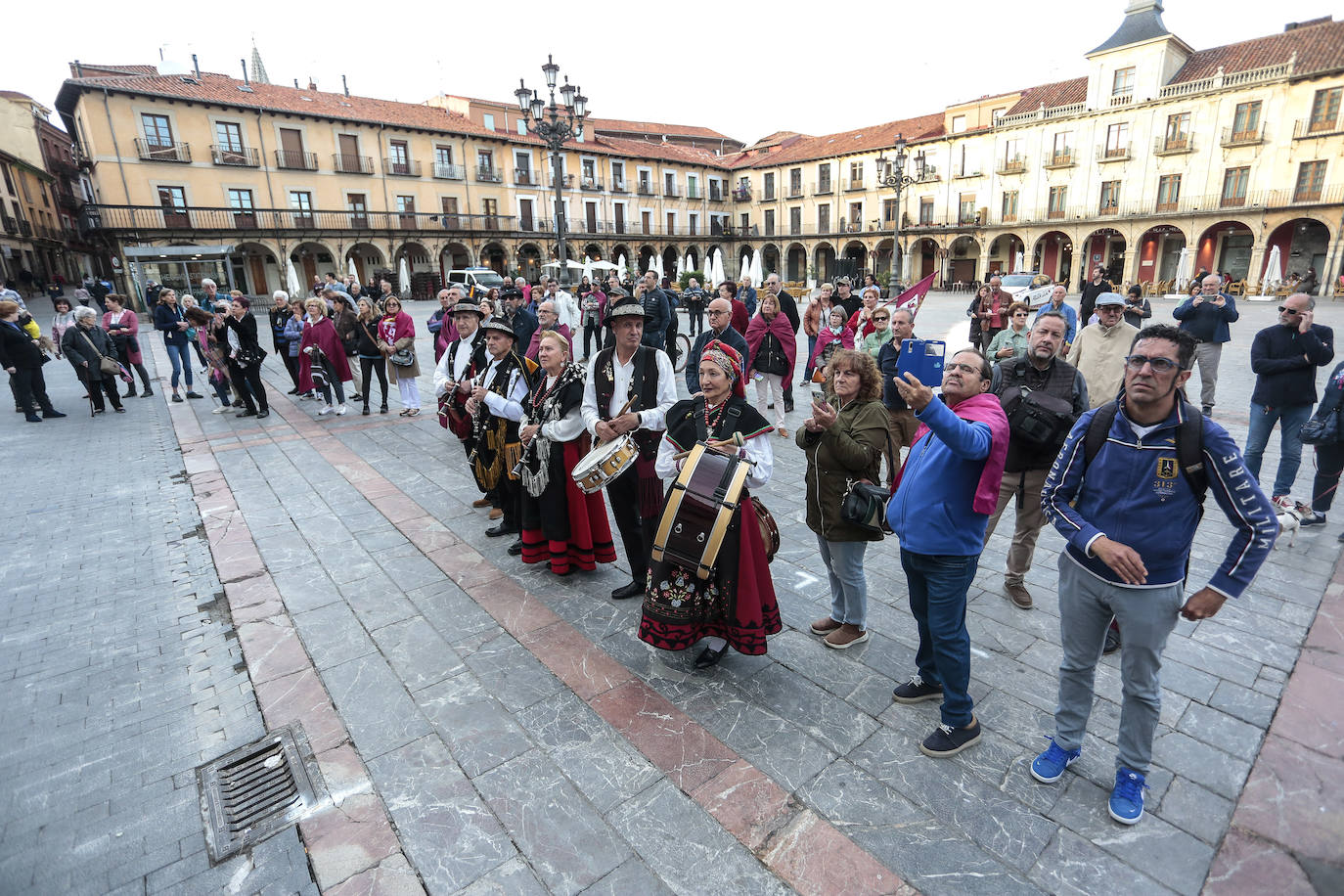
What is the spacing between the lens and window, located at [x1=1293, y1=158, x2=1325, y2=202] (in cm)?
2650

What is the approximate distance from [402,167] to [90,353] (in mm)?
27305

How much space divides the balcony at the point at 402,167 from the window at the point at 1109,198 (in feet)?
112

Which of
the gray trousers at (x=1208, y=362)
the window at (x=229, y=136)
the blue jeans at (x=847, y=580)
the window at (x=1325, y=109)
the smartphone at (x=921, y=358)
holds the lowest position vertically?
the blue jeans at (x=847, y=580)

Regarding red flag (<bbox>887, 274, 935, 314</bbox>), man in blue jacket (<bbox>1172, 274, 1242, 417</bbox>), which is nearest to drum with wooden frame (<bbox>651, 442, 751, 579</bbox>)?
red flag (<bbox>887, 274, 935, 314</bbox>)

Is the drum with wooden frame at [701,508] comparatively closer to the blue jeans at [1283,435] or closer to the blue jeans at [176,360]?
the blue jeans at [1283,435]

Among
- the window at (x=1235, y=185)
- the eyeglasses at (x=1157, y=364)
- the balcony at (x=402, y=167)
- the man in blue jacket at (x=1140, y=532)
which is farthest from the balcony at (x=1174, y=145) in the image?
the eyeglasses at (x=1157, y=364)

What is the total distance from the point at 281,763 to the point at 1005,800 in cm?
301

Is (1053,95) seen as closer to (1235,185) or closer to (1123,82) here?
(1123,82)

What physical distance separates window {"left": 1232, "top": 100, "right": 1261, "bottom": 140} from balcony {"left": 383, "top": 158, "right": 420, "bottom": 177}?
3753cm

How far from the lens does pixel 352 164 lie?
1236 inches

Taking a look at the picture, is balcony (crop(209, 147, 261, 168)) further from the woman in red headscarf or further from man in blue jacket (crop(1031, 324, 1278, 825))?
man in blue jacket (crop(1031, 324, 1278, 825))

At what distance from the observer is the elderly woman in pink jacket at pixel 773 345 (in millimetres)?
7586

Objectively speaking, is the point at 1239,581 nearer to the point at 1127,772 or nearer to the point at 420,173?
the point at 1127,772

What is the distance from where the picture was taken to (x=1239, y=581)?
220 centimetres
